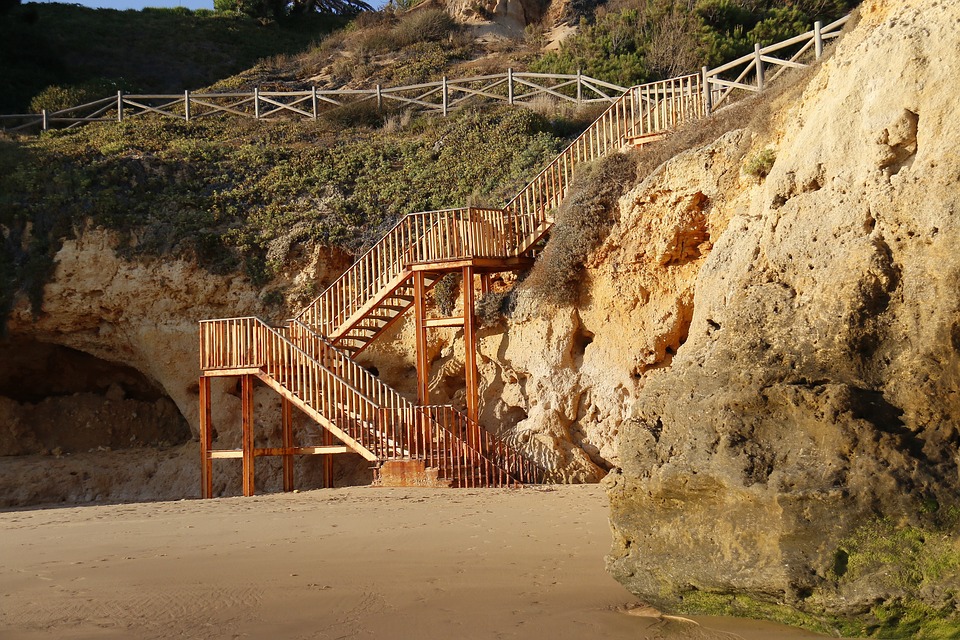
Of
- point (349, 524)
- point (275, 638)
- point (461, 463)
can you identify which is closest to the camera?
point (275, 638)

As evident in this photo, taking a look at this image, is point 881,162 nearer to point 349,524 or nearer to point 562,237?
point 349,524

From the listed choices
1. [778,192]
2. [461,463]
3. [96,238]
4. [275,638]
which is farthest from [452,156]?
[275,638]

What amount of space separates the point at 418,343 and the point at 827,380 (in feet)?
34.8

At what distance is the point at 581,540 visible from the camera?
9719 mm

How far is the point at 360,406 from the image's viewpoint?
15.8 meters

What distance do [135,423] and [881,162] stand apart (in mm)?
19851

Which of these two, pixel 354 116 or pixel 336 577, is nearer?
pixel 336 577

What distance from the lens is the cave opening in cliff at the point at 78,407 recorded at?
23172mm

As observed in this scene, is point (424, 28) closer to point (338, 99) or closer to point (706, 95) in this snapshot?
point (338, 99)

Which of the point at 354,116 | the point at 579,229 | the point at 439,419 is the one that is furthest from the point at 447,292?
the point at 354,116

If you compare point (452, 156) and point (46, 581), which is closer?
point (46, 581)

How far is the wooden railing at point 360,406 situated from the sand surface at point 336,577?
2.63m

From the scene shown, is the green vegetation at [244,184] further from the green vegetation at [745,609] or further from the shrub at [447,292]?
the green vegetation at [745,609]

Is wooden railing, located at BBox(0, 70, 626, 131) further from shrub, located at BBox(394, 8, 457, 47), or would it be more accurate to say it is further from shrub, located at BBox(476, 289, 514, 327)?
shrub, located at BBox(476, 289, 514, 327)
